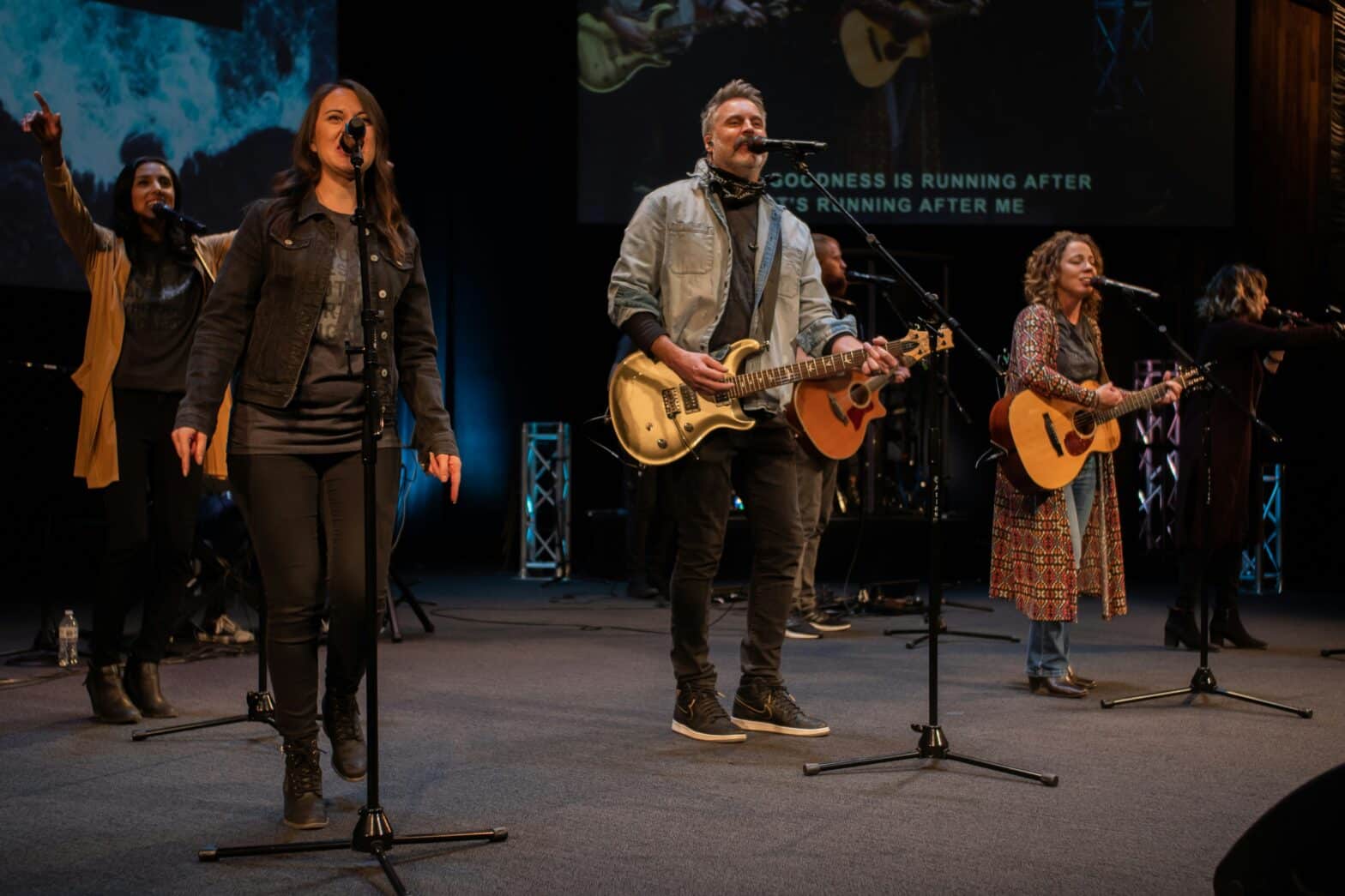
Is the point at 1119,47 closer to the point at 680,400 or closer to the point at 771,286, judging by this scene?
the point at 771,286

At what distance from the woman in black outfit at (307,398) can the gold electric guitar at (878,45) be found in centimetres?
716

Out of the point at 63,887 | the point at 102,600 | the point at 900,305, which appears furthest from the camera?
the point at 900,305

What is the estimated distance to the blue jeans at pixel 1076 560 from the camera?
16.6 ft

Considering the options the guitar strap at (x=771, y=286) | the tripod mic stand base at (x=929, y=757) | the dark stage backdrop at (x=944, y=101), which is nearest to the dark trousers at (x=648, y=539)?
the dark stage backdrop at (x=944, y=101)

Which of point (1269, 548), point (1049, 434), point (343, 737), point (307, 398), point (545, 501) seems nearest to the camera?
point (307, 398)

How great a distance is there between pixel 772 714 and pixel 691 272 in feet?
4.85

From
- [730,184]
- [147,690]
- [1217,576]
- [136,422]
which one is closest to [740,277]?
[730,184]

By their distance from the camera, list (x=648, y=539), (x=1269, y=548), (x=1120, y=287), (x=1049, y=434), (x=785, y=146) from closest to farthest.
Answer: (x=785, y=146)
(x=1120, y=287)
(x=1049, y=434)
(x=648, y=539)
(x=1269, y=548)

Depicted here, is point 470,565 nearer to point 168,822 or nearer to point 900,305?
point 900,305

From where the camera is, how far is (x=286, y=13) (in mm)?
8844

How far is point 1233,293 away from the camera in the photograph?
6484 millimetres

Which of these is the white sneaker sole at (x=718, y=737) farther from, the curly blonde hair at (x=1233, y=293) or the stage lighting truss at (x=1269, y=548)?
the stage lighting truss at (x=1269, y=548)

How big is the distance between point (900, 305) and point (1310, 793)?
9625mm

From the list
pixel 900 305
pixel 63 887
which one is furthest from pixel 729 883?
pixel 900 305
